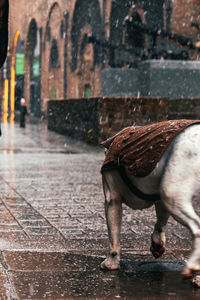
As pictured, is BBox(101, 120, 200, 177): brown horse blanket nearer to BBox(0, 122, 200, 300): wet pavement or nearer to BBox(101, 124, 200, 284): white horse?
BBox(101, 124, 200, 284): white horse

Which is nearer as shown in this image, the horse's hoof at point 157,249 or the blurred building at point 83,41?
the horse's hoof at point 157,249

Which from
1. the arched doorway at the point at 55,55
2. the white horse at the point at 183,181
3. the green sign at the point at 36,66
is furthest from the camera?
the green sign at the point at 36,66

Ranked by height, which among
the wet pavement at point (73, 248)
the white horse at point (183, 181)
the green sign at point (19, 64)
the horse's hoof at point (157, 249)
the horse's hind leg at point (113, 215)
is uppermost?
the green sign at point (19, 64)

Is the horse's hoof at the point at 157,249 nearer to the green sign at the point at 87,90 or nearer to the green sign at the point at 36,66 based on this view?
the green sign at the point at 87,90

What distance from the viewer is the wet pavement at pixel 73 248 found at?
12.5 ft

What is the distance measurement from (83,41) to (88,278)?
41.9 metres

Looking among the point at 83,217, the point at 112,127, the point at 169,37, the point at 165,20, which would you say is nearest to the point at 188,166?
the point at 83,217

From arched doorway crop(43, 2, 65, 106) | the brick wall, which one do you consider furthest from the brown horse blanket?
arched doorway crop(43, 2, 65, 106)

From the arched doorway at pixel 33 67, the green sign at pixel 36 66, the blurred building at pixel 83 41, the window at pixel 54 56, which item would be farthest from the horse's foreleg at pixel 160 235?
the green sign at pixel 36 66

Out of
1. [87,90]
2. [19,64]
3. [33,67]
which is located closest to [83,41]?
[87,90]

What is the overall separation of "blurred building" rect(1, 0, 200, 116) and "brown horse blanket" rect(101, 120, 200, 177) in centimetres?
1707

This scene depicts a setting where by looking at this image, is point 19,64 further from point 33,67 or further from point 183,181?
point 183,181

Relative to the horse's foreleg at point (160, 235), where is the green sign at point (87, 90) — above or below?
below

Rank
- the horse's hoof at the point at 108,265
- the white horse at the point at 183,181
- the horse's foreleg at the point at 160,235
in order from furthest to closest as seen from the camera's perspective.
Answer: the horse's foreleg at the point at 160,235 < the horse's hoof at the point at 108,265 < the white horse at the point at 183,181
